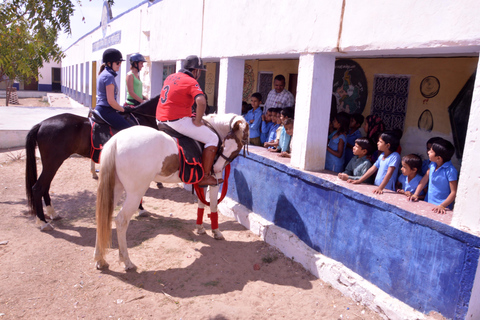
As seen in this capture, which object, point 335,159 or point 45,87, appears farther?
point 45,87

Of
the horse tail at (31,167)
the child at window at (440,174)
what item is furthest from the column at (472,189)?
the horse tail at (31,167)

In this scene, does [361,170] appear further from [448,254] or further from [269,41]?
[269,41]

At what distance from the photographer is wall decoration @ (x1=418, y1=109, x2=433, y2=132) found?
527cm

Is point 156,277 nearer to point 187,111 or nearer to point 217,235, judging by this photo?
point 217,235

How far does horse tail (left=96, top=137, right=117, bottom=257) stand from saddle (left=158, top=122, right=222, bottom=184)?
2.56ft

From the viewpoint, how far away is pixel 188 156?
14.1ft

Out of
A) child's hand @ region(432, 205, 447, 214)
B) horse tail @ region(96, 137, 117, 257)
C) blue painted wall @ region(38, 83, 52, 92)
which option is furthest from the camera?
blue painted wall @ region(38, 83, 52, 92)

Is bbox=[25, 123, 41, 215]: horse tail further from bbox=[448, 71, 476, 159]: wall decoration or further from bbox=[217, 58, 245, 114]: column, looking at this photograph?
bbox=[448, 71, 476, 159]: wall decoration

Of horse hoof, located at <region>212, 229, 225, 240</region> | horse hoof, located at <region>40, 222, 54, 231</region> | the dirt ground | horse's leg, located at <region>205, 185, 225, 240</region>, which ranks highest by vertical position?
horse's leg, located at <region>205, 185, 225, 240</region>

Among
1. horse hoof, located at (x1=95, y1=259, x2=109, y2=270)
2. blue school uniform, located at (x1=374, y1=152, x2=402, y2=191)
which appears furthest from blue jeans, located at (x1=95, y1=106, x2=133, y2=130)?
blue school uniform, located at (x1=374, y1=152, x2=402, y2=191)

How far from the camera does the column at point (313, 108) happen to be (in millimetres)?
4305

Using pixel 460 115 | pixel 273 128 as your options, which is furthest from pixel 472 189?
pixel 273 128

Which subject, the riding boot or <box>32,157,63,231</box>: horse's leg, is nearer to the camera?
the riding boot

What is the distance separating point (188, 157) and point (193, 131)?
331mm
